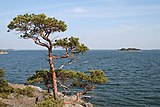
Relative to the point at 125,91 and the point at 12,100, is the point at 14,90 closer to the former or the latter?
the point at 12,100

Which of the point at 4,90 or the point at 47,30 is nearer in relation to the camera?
the point at 47,30

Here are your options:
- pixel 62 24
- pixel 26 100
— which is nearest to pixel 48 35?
pixel 62 24

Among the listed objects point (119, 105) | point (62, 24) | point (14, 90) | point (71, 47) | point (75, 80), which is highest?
point (62, 24)

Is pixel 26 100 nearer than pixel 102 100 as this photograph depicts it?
Yes

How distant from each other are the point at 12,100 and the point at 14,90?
419cm

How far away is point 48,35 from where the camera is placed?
19.5 m

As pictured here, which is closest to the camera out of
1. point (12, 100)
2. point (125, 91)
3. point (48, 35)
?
point (48, 35)

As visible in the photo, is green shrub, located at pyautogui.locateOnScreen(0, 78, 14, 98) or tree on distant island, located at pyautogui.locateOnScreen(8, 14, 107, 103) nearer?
tree on distant island, located at pyautogui.locateOnScreen(8, 14, 107, 103)

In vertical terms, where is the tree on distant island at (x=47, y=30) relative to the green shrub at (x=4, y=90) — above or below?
above

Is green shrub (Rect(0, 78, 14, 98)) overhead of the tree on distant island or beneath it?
beneath

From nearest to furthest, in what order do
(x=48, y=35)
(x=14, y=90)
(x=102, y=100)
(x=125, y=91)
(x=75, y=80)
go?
(x=48, y=35) → (x=75, y=80) → (x=14, y=90) → (x=102, y=100) → (x=125, y=91)

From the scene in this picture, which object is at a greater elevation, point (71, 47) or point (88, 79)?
point (71, 47)

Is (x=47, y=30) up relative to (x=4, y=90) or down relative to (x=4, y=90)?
up

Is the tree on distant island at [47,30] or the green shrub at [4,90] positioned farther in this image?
the green shrub at [4,90]
